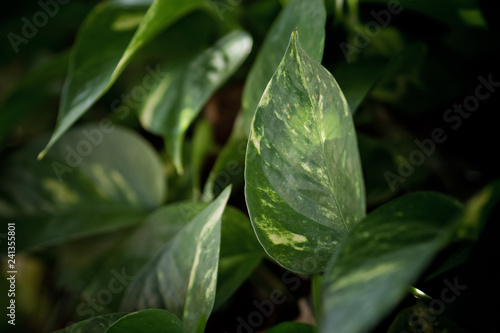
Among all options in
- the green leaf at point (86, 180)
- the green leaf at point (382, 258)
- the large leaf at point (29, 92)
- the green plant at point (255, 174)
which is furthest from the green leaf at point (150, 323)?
the large leaf at point (29, 92)

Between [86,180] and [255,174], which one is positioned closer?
[255,174]

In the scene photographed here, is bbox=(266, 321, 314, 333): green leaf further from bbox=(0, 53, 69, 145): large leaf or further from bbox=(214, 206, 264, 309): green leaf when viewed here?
bbox=(0, 53, 69, 145): large leaf

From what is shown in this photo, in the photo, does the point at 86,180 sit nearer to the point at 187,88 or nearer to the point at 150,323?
the point at 187,88

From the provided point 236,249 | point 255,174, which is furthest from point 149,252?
point 255,174

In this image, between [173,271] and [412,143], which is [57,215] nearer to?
[173,271]

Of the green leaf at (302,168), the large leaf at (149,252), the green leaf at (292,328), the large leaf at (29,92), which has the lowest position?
the large leaf at (149,252)

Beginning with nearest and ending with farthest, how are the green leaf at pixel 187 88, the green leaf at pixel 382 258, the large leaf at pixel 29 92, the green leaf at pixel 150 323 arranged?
the green leaf at pixel 382 258 < the green leaf at pixel 150 323 < the green leaf at pixel 187 88 < the large leaf at pixel 29 92

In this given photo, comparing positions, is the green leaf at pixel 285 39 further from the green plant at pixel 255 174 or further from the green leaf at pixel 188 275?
the green leaf at pixel 188 275
